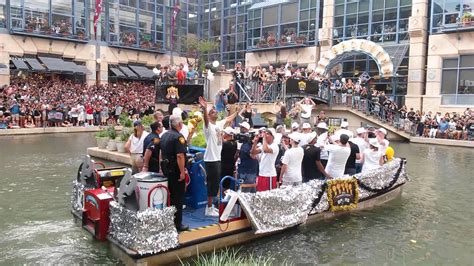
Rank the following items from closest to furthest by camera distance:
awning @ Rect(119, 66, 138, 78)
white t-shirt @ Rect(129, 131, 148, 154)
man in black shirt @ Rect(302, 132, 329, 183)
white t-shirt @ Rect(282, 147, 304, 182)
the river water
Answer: the river water → white t-shirt @ Rect(282, 147, 304, 182) → man in black shirt @ Rect(302, 132, 329, 183) → white t-shirt @ Rect(129, 131, 148, 154) → awning @ Rect(119, 66, 138, 78)

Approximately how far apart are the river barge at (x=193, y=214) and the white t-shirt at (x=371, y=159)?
2.63 ft

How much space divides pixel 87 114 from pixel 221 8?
69.4ft

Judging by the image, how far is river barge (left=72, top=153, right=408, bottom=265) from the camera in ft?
20.3

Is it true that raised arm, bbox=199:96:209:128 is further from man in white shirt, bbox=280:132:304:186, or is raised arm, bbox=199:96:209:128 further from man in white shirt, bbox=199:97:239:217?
man in white shirt, bbox=280:132:304:186

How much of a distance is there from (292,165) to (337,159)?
1237 millimetres

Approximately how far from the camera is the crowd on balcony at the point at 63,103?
25219mm

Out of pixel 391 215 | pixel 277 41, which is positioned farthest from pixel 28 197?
pixel 277 41

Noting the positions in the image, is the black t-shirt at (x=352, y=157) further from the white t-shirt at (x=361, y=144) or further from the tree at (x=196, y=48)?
the tree at (x=196, y=48)

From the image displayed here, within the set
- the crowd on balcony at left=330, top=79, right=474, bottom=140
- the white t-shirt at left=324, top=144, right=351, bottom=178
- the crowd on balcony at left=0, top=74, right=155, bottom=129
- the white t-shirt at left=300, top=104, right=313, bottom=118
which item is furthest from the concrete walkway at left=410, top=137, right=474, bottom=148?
the white t-shirt at left=324, top=144, right=351, bottom=178

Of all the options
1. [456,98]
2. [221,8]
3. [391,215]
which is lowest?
[391,215]

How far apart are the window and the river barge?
69.4ft

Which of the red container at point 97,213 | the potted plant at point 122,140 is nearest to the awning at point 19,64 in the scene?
the potted plant at point 122,140

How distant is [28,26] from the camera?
107 feet

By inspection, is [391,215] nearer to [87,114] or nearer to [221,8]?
[87,114]
